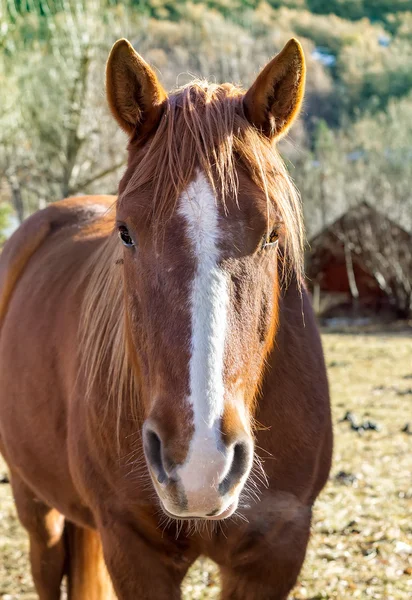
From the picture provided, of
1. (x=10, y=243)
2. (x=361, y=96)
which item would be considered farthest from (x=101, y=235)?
(x=361, y=96)

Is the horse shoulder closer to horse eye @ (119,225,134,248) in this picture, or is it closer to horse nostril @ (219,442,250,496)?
horse eye @ (119,225,134,248)

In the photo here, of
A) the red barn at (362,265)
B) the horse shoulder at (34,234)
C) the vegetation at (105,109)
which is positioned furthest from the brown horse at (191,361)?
the red barn at (362,265)

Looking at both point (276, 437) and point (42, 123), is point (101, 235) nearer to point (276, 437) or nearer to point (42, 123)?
point (276, 437)

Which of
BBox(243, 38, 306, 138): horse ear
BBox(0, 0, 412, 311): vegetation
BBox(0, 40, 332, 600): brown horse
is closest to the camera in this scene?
BBox(0, 40, 332, 600): brown horse

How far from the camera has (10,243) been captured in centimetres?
404

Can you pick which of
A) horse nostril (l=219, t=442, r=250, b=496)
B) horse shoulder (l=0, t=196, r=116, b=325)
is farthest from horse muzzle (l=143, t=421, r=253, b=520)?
horse shoulder (l=0, t=196, r=116, b=325)

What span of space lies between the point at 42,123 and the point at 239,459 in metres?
17.6

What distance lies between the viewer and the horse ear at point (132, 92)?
1.97 m

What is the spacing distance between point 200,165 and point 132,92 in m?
0.38

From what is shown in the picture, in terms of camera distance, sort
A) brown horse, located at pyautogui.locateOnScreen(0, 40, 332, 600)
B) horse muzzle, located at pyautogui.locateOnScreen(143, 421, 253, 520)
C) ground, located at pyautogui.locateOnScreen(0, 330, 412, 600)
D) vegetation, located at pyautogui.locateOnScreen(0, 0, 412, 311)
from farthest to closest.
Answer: vegetation, located at pyautogui.locateOnScreen(0, 0, 412, 311), ground, located at pyautogui.locateOnScreen(0, 330, 412, 600), brown horse, located at pyautogui.locateOnScreen(0, 40, 332, 600), horse muzzle, located at pyautogui.locateOnScreen(143, 421, 253, 520)

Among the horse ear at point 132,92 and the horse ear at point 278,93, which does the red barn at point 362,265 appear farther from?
the horse ear at point 132,92

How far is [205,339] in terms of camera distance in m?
1.60

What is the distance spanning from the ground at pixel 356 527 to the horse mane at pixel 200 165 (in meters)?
2.07

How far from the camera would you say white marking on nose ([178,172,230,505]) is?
150 cm
